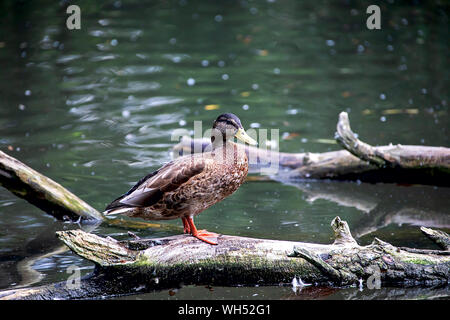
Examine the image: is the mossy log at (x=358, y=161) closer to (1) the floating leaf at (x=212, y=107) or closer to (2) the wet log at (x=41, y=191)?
(2) the wet log at (x=41, y=191)

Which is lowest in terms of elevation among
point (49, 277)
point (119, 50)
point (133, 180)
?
point (49, 277)

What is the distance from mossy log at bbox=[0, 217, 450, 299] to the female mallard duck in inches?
7.9

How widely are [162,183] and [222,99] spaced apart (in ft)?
19.5

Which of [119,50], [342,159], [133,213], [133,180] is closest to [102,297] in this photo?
[133,213]

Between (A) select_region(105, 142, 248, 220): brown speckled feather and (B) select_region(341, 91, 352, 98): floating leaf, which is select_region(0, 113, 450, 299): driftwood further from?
(B) select_region(341, 91, 352, 98): floating leaf

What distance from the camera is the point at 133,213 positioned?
4.82m

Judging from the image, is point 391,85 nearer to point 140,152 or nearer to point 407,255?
point 140,152

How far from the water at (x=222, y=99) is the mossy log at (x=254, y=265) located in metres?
0.14

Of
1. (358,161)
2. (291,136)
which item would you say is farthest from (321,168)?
(291,136)

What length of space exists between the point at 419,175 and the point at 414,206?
36 cm

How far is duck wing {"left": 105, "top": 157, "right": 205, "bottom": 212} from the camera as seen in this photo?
15.1 ft

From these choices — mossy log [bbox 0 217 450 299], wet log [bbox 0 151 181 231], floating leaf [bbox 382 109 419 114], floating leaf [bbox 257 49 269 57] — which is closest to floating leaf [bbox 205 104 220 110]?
floating leaf [bbox 382 109 419 114]

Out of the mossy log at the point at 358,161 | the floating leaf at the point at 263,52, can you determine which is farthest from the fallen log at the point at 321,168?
the floating leaf at the point at 263,52

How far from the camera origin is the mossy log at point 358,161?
21.7ft
